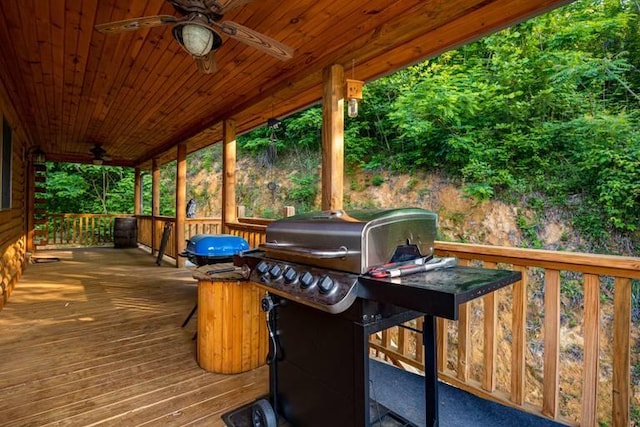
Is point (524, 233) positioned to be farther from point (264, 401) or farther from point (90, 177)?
point (90, 177)

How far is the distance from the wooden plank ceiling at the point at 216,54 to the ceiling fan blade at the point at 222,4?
0.86ft

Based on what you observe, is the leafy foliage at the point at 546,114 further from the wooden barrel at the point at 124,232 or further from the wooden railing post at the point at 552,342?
the wooden barrel at the point at 124,232

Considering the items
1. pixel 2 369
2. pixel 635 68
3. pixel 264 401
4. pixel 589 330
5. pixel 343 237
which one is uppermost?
pixel 635 68

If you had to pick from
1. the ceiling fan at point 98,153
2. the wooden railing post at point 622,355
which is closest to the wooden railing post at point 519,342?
the wooden railing post at point 622,355

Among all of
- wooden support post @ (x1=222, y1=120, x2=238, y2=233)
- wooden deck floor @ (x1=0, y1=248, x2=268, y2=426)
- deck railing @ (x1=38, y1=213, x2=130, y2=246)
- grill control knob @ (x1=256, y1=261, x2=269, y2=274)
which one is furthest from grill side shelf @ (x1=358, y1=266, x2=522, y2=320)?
deck railing @ (x1=38, y1=213, x2=130, y2=246)

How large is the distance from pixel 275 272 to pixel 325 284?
333 mm

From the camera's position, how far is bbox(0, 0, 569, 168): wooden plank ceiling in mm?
2043

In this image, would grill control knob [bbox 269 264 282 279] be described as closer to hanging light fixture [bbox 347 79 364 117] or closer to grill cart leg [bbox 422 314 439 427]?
grill cart leg [bbox 422 314 439 427]

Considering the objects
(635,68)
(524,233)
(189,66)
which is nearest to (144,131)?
(189,66)

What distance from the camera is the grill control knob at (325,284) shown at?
1.09 m

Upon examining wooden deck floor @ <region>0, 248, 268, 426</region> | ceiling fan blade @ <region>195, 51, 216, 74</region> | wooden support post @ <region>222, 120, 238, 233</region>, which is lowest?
wooden deck floor @ <region>0, 248, 268, 426</region>

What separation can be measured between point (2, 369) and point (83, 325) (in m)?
0.82

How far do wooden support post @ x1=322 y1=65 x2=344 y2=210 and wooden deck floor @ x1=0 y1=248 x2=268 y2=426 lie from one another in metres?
1.43

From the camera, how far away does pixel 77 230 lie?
29.3 ft
